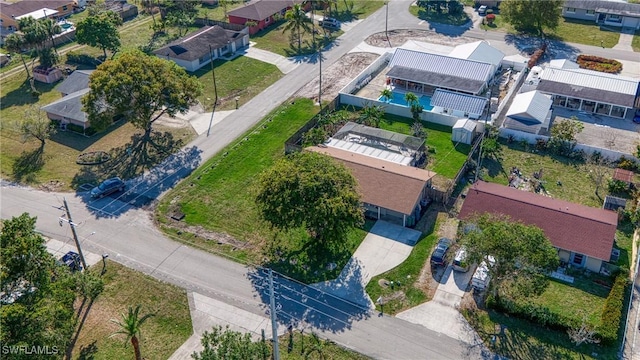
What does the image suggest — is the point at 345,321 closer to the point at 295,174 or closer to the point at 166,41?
the point at 295,174

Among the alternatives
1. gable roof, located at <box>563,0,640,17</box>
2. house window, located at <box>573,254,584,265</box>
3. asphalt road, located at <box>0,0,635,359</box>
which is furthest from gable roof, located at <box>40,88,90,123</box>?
gable roof, located at <box>563,0,640,17</box>

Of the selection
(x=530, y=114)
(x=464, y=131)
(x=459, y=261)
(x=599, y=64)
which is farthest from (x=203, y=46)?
(x=599, y=64)

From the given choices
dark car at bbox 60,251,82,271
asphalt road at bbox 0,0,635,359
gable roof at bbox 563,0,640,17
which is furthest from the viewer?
gable roof at bbox 563,0,640,17

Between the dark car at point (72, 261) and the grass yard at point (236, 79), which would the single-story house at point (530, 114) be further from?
the dark car at point (72, 261)

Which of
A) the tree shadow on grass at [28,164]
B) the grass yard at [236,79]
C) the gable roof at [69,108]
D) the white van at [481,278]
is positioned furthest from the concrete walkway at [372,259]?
the gable roof at [69,108]

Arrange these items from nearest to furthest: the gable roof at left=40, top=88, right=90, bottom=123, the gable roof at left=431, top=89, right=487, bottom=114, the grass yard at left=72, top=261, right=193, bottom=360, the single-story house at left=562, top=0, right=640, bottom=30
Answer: the grass yard at left=72, top=261, right=193, bottom=360, the gable roof at left=40, top=88, right=90, bottom=123, the gable roof at left=431, top=89, right=487, bottom=114, the single-story house at left=562, top=0, right=640, bottom=30

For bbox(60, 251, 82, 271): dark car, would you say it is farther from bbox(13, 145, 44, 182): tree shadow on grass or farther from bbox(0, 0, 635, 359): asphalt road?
bbox(13, 145, 44, 182): tree shadow on grass

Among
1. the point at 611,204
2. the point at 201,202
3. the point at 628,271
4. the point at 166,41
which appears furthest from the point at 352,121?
the point at 166,41
